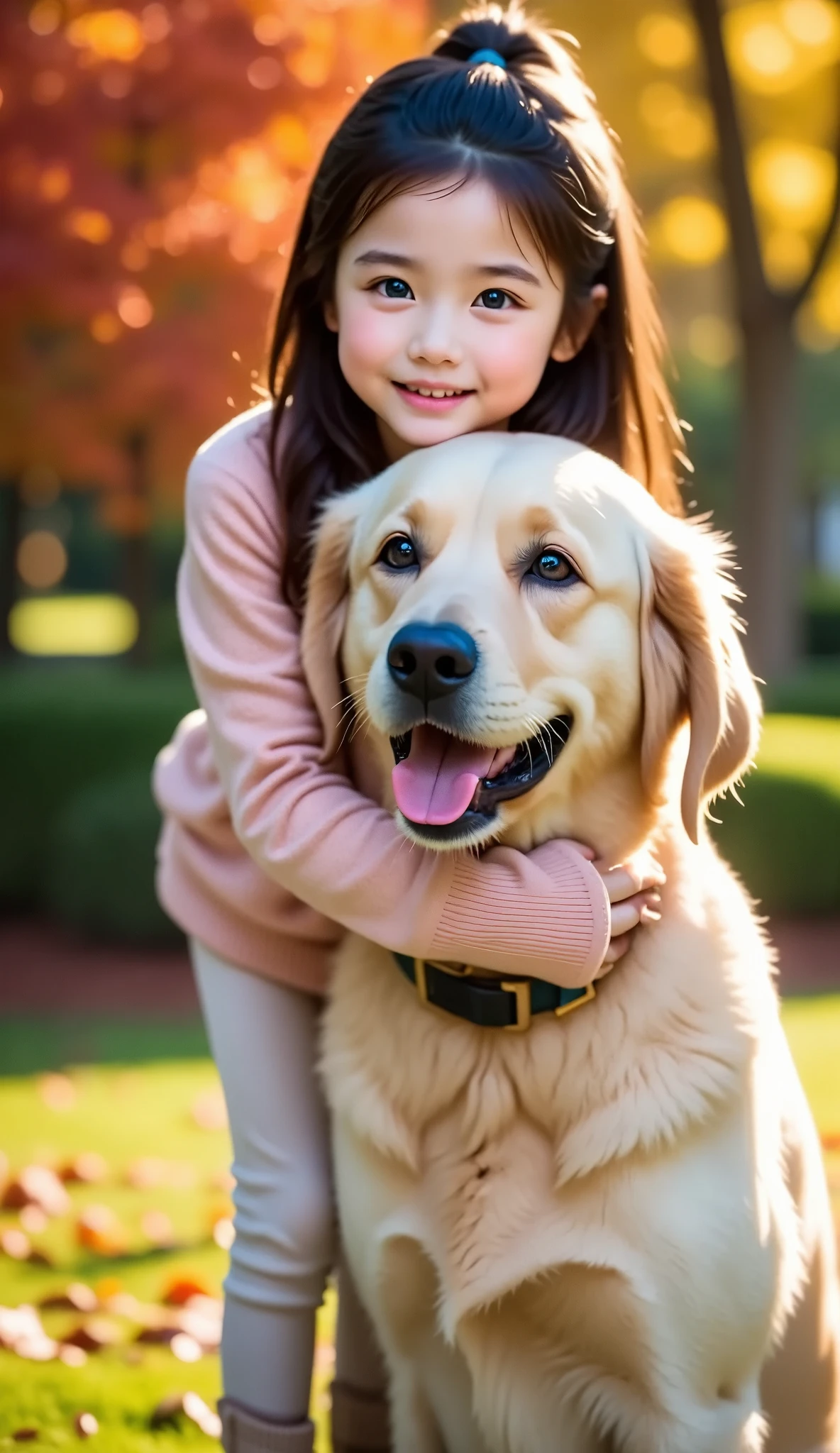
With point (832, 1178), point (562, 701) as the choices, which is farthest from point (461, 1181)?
point (832, 1178)

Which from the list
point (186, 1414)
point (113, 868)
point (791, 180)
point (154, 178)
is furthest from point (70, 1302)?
point (791, 180)

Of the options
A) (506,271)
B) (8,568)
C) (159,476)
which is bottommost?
(8,568)

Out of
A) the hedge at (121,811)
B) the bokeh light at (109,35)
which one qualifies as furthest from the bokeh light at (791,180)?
the hedge at (121,811)

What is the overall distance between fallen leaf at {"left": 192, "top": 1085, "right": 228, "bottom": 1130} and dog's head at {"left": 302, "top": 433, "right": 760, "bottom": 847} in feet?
10.2

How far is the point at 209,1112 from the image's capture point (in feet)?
17.4

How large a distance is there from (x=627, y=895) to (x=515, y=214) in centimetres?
110

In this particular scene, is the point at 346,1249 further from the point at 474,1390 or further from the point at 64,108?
the point at 64,108

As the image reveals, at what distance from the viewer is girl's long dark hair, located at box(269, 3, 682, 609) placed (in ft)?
8.38

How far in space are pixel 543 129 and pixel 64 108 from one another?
19.7ft

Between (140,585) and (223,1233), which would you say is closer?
(223,1233)

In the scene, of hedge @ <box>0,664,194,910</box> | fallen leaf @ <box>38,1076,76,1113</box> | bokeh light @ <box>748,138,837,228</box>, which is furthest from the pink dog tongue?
bokeh light @ <box>748,138,837,228</box>

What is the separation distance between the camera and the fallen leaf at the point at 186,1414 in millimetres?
3078

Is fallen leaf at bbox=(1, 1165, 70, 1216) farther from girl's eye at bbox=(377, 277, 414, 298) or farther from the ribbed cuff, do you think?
girl's eye at bbox=(377, 277, 414, 298)

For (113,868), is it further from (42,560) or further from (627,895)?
(42,560)
